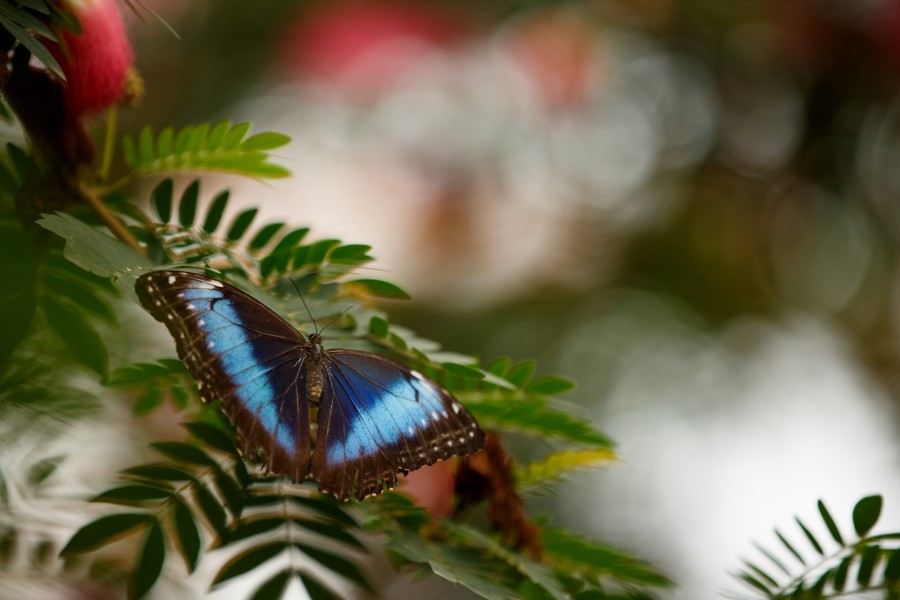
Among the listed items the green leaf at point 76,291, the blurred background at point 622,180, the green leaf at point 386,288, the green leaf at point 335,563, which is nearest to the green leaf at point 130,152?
the green leaf at point 76,291

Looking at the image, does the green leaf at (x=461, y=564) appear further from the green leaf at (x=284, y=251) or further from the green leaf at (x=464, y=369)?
the green leaf at (x=284, y=251)

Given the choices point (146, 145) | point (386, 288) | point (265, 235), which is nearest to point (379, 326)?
point (386, 288)

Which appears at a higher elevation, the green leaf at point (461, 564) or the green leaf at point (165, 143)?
the green leaf at point (165, 143)

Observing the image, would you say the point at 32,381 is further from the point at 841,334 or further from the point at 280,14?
the point at 841,334

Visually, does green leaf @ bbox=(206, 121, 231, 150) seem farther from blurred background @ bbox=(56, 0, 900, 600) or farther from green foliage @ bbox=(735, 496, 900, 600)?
blurred background @ bbox=(56, 0, 900, 600)

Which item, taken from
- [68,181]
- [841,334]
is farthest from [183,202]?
[841,334]

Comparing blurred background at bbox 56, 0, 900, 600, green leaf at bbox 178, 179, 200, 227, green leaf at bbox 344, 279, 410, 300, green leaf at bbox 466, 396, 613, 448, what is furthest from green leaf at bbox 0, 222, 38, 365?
blurred background at bbox 56, 0, 900, 600

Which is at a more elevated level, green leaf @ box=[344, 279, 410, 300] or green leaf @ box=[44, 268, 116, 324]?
green leaf @ box=[344, 279, 410, 300]
